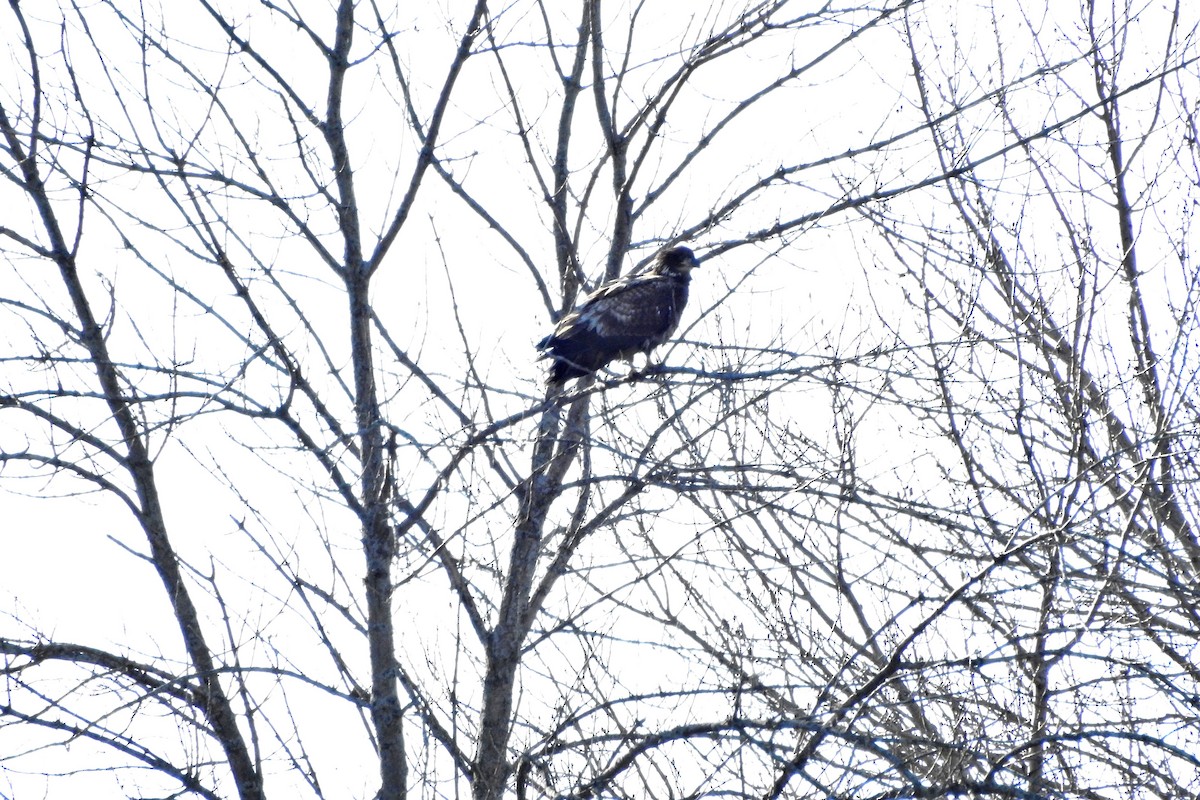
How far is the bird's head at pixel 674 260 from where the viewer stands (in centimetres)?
880

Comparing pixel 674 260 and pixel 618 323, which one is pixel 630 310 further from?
pixel 674 260

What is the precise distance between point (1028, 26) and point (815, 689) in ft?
14.7

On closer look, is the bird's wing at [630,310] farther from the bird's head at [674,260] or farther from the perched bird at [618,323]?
the bird's head at [674,260]

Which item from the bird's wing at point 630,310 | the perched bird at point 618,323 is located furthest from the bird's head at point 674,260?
the bird's wing at point 630,310

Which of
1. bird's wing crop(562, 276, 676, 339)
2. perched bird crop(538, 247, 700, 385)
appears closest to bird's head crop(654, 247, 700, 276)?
perched bird crop(538, 247, 700, 385)

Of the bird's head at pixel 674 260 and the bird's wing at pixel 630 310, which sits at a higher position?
the bird's head at pixel 674 260

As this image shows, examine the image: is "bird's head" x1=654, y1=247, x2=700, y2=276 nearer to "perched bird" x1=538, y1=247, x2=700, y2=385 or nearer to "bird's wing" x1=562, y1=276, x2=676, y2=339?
"perched bird" x1=538, y1=247, x2=700, y2=385

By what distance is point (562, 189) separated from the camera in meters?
7.67

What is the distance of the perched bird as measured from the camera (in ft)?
24.8

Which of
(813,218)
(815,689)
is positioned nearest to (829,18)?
(813,218)

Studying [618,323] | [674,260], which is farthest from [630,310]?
[674,260]

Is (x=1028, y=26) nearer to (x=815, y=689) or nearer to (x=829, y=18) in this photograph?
(x=829, y=18)

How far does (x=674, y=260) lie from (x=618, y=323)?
1.09 m

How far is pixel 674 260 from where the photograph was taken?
29.0 feet
